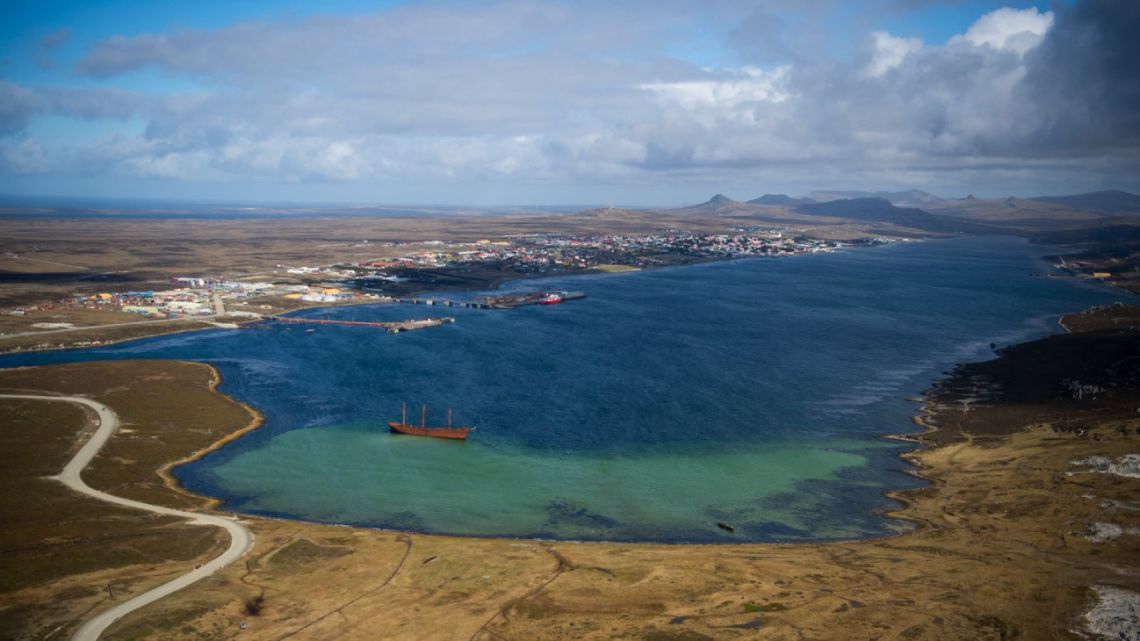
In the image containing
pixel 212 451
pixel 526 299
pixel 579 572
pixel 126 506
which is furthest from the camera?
pixel 526 299

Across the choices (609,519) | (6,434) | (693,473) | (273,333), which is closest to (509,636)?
(609,519)

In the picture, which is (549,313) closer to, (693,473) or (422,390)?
(422,390)

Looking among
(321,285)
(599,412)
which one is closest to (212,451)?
(599,412)

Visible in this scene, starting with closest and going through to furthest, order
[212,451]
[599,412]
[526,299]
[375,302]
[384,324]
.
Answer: [212,451]
[599,412]
[384,324]
[375,302]
[526,299]

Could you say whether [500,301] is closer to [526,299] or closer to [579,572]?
[526,299]

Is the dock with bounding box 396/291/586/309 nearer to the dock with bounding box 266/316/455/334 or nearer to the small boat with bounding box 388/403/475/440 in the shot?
the dock with bounding box 266/316/455/334

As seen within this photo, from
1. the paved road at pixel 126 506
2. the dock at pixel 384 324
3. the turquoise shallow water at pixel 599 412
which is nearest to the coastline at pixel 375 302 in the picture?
the turquoise shallow water at pixel 599 412

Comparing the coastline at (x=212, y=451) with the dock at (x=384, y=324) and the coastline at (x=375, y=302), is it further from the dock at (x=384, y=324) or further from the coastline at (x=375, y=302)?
the dock at (x=384, y=324)
